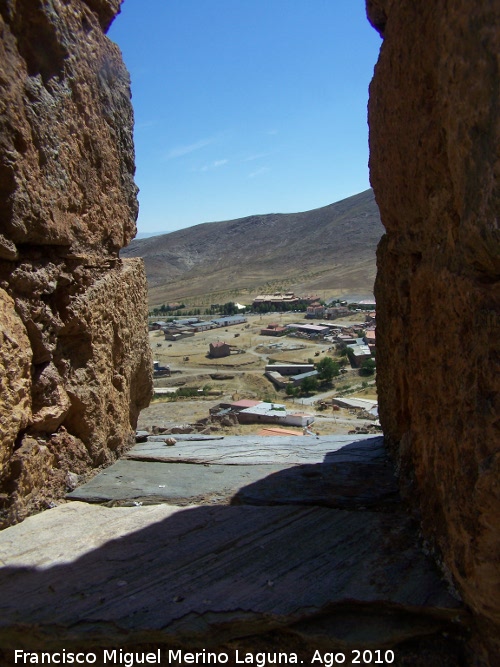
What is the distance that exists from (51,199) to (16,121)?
442 millimetres

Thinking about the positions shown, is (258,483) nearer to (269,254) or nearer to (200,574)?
(200,574)

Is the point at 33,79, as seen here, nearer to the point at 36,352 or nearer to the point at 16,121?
the point at 16,121

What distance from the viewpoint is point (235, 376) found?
25.7 metres

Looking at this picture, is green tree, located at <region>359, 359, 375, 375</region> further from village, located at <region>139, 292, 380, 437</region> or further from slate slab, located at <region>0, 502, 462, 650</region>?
slate slab, located at <region>0, 502, 462, 650</region>

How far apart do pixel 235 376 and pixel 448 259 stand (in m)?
23.5

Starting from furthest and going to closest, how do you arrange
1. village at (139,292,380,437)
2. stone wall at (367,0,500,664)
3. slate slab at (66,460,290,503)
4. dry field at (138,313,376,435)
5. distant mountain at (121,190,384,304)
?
distant mountain at (121,190,384,304), dry field at (138,313,376,435), village at (139,292,380,437), slate slab at (66,460,290,503), stone wall at (367,0,500,664)

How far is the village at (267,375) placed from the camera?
1497cm

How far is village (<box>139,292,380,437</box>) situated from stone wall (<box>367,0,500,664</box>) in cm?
508

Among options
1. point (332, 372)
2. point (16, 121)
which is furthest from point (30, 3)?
point (332, 372)

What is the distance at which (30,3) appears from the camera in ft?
10.3

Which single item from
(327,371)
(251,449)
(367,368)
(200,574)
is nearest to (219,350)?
(327,371)

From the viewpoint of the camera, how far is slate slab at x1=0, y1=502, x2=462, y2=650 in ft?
7.58

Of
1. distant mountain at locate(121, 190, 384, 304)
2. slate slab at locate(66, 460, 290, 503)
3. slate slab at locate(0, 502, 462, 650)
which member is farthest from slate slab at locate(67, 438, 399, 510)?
distant mountain at locate(121, 190, 384, 304)

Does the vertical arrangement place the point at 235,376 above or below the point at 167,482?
below
